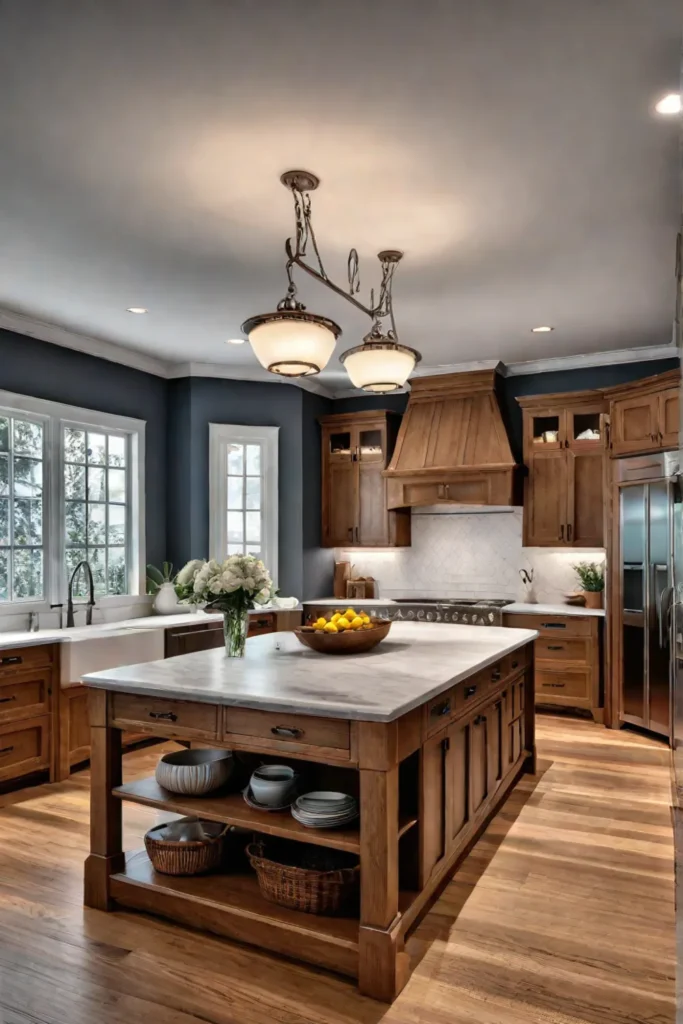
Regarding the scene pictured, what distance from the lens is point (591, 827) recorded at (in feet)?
11.5

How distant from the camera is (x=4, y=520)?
474 cm

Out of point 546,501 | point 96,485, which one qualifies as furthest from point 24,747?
point 546,501

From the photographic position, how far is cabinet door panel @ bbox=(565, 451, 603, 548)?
582 cm

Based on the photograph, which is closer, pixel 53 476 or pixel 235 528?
pixel 53 476

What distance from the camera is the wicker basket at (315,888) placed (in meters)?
2.40

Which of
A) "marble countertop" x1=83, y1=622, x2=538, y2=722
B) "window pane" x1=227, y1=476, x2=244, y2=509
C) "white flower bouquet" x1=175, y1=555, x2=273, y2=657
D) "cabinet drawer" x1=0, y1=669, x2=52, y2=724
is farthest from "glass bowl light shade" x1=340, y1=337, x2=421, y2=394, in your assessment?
"window pane" x1=227, y1=476, x2=244, y2=509

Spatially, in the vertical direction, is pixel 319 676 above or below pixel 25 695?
above

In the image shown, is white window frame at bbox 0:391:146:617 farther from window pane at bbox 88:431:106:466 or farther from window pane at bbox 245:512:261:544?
window pane at bbox 245:512:261:544

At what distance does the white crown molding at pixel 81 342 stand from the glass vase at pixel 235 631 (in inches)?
113

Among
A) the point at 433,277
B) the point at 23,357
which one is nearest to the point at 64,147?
the point at 433,277

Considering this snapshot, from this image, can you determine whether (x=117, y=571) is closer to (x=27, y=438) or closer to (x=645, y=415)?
(x=27, y=438)

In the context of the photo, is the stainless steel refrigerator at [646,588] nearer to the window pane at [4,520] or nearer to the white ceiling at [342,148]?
the white ceiling at [342,148]

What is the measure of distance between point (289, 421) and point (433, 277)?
8.96ft

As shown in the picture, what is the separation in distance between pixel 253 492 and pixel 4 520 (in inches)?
89.3
